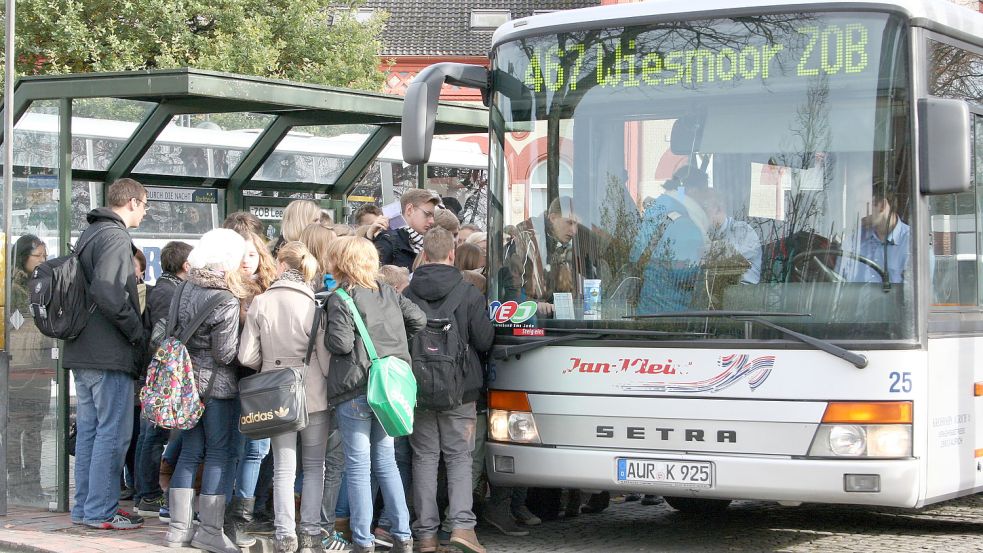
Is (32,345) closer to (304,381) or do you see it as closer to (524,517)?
(304,381)

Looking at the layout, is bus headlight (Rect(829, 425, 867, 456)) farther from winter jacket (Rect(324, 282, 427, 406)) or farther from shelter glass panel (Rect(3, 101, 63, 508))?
shelter glass panel (Rect(3, 101, 63, 508))

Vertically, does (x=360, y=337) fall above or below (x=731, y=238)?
below

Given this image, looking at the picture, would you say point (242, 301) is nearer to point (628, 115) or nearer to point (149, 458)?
point (149, 458)

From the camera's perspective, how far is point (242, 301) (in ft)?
23.4

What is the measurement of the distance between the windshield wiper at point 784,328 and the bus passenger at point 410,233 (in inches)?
84.6

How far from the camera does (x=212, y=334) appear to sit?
6.82 metres

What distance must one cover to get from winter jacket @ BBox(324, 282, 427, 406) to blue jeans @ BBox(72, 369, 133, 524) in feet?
4.65

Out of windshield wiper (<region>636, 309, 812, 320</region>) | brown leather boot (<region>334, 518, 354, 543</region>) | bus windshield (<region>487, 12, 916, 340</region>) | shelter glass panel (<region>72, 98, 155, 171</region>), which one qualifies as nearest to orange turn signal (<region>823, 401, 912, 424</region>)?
bus windshield (<region>487, 12, 916, 340</region>)

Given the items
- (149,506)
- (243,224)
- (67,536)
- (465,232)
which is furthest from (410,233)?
(67,536)

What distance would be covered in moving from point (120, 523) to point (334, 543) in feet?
4.35

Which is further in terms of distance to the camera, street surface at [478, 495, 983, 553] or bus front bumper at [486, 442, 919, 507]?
street surface at [478, 495, 983, 553]

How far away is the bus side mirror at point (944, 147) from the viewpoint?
250 inches

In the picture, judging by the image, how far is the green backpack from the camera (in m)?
6.67

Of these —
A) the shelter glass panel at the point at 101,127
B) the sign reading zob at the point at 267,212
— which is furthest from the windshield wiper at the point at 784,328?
the sign reading zob at the point at 267,212
